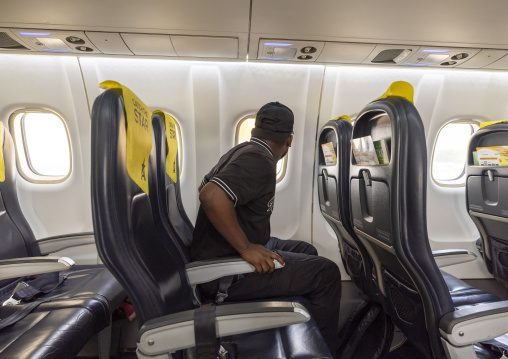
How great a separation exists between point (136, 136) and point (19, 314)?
4.38 feet

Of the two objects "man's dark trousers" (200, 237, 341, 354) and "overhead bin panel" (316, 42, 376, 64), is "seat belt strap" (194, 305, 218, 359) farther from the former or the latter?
"overhead bin panel" (316, 42, 376, 64)

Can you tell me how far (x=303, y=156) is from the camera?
10.7 ft

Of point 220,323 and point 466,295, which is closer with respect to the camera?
point 220,323

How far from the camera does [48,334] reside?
4.60 ft

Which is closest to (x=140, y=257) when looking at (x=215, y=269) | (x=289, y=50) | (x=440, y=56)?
(x=215, y=269)

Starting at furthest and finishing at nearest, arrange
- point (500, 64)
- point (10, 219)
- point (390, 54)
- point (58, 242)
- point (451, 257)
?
1. point (500, 64)
2. point (390, 54)
3. point (58, 242)
4. point (10, 219)
5. point (451, 257)

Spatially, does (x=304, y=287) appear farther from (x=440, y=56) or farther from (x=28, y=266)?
(x=440, y=56)

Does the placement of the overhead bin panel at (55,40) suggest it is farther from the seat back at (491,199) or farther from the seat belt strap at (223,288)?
the seat back at (491,199)

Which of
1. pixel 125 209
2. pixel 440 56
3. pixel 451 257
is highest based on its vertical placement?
pixel 440 56

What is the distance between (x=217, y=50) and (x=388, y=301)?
2.32m

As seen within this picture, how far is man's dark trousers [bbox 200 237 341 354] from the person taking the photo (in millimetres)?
1703

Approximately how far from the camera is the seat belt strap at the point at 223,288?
1.64 metres

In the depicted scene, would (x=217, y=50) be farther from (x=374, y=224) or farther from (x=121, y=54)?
(x=374, y=224)

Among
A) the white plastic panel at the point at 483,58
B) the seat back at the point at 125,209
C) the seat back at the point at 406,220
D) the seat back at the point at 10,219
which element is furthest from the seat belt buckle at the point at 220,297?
the white plastic panel at the point at 483,58
